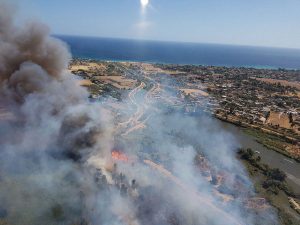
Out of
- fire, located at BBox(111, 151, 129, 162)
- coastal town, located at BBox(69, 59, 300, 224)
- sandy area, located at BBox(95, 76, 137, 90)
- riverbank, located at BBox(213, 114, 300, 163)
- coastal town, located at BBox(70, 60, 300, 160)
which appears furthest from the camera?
sandy area, located at BBox(95, 76, 137, 90)

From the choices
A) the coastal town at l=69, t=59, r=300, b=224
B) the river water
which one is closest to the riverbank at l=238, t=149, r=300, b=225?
the coastal town at l=69, t=59, r=300, b=224

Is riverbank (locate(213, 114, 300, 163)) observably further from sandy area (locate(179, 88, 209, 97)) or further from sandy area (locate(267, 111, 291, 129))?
sandy area (locate(179, 88, 209, 97))

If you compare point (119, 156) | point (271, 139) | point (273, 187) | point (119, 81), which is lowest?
point (271, 139)

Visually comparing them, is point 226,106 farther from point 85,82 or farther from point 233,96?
point 85,82

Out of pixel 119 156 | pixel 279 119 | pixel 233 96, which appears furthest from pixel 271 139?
pixel 233 96

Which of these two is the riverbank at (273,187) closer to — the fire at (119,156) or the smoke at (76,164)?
the smoke at (76,164)
